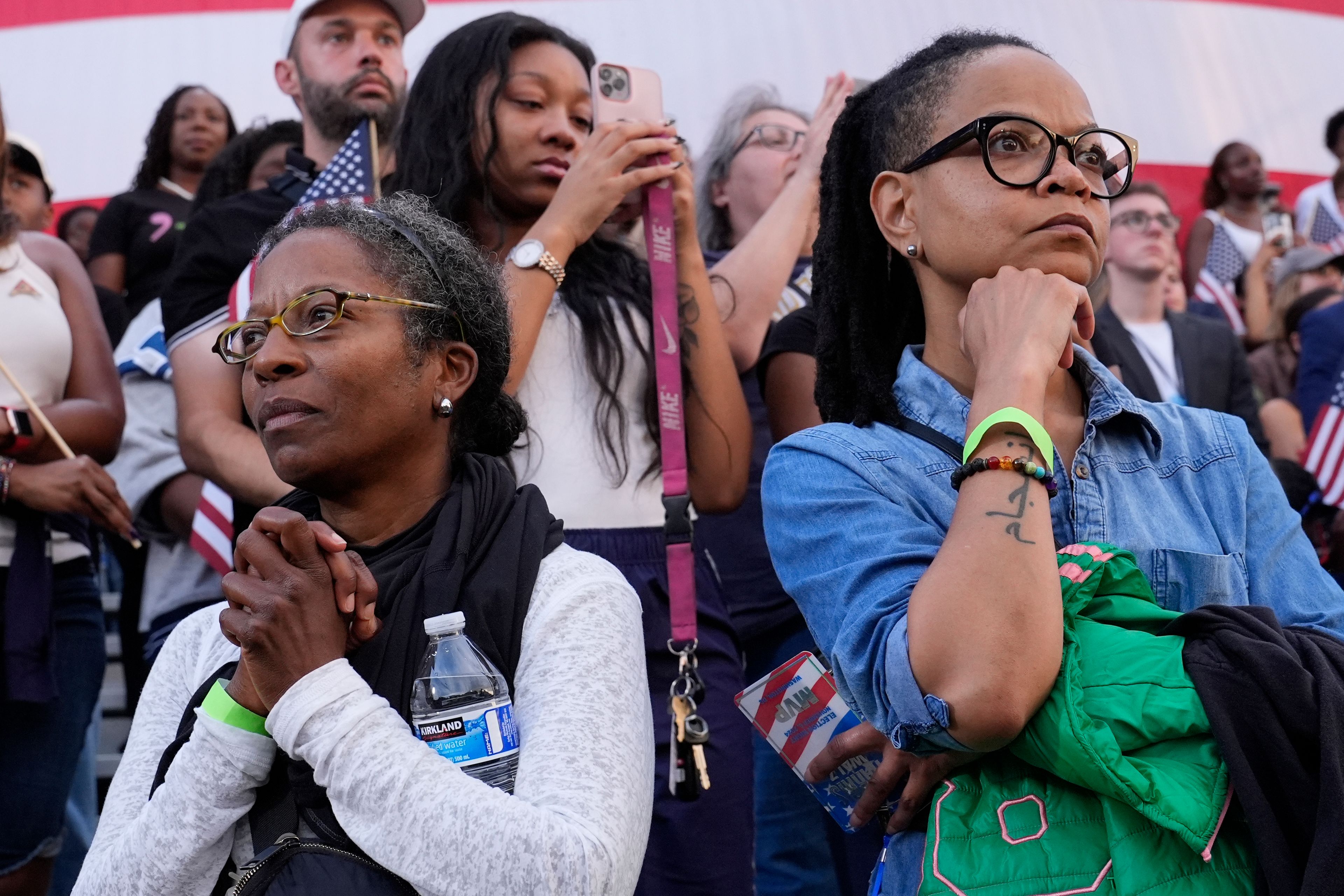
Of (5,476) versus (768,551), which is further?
(5,476)

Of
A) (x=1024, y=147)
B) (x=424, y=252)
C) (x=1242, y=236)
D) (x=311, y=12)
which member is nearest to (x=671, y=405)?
(x=424, y=252)

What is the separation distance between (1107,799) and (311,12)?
3412 millimetres

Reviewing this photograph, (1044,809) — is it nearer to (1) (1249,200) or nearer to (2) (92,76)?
(2) (92,76)

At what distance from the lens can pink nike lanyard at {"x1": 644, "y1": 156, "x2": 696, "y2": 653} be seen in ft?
8.63

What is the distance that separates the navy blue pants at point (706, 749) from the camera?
2545 millimetres

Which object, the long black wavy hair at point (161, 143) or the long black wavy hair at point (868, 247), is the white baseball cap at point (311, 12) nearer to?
the long black wavy hair at point (161, 143)

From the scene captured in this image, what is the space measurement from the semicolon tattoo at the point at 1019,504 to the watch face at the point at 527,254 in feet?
4.17

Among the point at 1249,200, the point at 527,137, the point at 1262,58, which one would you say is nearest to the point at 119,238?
the point at 527,137

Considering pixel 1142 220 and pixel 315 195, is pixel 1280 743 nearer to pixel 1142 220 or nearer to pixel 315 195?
pixel 315 195

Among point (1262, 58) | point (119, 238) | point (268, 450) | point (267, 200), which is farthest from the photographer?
point (1262, 58)

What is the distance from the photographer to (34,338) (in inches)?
135

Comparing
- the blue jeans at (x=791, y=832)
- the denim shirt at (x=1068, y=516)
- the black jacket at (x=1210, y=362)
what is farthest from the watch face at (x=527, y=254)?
the black jacket at (x=1210, y=362)

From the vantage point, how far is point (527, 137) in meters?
3.00

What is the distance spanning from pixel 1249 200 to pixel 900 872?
321 inches
